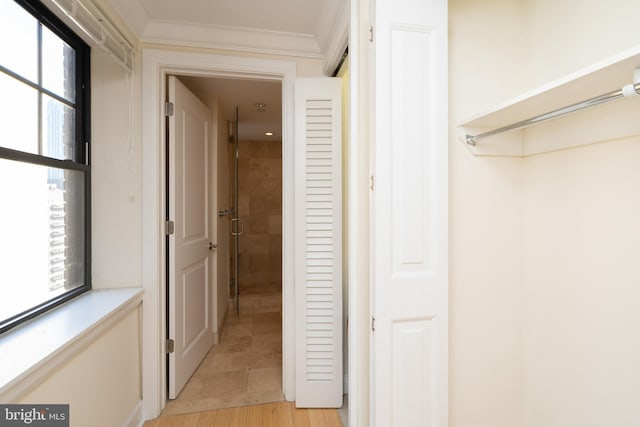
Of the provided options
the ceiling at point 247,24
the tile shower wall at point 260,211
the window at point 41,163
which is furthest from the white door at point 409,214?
the tile shower wall at point 260,211

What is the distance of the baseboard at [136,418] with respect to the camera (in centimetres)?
156

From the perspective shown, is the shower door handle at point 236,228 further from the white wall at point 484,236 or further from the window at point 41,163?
the white wall at point 484,236

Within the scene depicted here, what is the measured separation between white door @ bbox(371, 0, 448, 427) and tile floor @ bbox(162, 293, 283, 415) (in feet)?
4.14

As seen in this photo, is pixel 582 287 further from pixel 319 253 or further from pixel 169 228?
pixel 169 228

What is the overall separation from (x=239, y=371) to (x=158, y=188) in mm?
1516

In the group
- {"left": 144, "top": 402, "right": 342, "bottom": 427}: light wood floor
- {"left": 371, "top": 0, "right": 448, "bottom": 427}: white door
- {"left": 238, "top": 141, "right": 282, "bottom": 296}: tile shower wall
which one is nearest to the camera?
{"left": 371, "top": 0, "right": 448, "bottom": 427}: white door

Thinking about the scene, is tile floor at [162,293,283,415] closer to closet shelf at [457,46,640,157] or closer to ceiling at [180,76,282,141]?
closet shelf at [457,46,640,157]

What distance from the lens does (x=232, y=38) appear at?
5.98 ft

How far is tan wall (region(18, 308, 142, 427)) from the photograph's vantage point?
1075 millimetres

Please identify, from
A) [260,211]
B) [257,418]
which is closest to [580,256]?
[257,418]

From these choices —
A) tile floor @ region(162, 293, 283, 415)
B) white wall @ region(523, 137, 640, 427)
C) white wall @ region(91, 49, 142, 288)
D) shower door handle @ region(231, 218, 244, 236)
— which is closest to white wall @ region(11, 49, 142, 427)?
white wall @ region(91, 49, 142, 288)

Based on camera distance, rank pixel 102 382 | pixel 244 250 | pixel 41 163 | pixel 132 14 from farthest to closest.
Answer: pixel 244 250 → pixel 132 14 → pixel 102 382 → pixel 41 163

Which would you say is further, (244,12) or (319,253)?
(319,253)

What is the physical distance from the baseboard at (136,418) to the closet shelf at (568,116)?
7.10 feet
